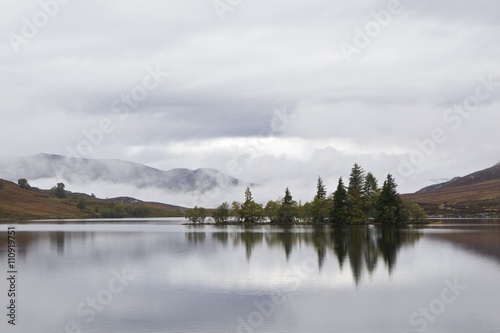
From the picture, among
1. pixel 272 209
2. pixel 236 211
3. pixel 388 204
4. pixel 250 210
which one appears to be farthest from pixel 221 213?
pixel 388 204

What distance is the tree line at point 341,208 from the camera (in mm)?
143500

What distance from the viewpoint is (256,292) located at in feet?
120

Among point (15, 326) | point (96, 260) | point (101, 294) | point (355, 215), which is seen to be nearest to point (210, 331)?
point (15, 326)

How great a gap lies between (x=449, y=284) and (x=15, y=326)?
28.9 m

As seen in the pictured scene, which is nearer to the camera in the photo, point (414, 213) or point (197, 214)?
point (414, 213)

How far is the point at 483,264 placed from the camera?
51.2 m

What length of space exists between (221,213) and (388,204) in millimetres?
59097

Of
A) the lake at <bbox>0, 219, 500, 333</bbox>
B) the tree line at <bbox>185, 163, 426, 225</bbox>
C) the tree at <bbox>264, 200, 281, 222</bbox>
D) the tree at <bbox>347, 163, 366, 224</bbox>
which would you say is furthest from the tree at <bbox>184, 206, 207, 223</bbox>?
the lake at <bbox>0, 219, 500, 333</bbox>

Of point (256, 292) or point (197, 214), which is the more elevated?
point (197, 214)

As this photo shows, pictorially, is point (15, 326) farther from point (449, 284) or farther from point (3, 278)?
point (449, 284)

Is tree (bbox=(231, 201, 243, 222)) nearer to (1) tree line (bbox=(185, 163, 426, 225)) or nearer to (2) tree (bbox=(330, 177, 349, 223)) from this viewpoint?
(1) tree line (bbox=(185, 163, 426, 225))

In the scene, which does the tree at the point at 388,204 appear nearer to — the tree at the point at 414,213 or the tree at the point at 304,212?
the tree at the point at 414,213

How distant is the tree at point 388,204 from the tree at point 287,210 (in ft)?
117

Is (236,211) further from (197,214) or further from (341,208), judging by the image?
(341,208)
